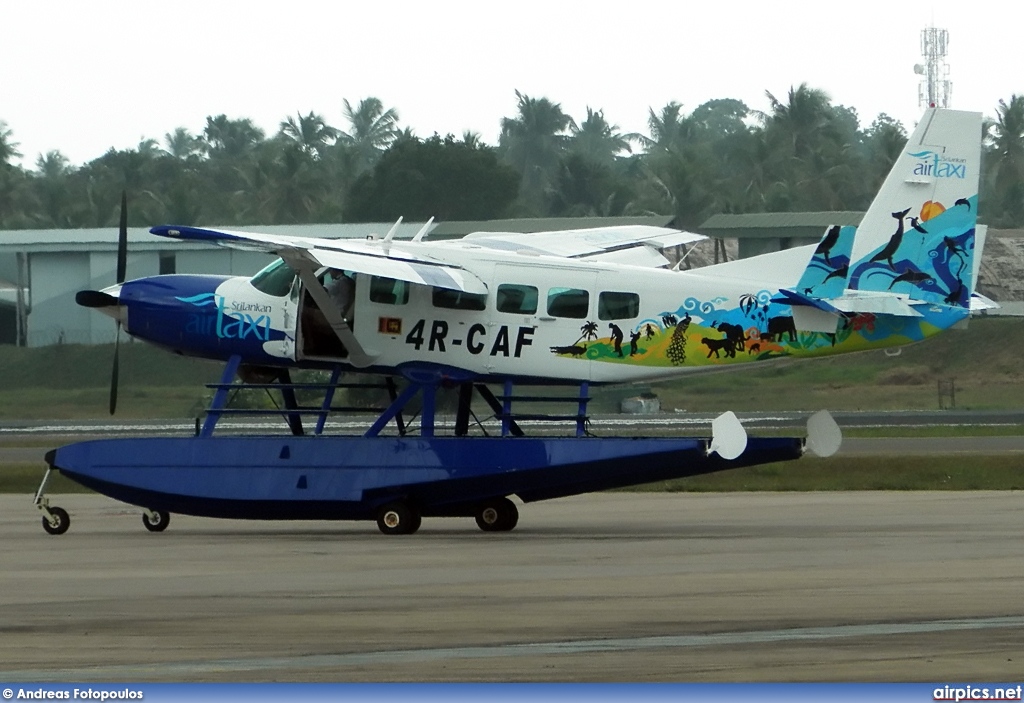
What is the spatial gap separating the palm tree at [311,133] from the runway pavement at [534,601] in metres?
99.1

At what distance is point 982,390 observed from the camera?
49156mm

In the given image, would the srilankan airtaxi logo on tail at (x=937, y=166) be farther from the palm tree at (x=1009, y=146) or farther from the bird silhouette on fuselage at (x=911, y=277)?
the palm tree at (x=1009, y=146)

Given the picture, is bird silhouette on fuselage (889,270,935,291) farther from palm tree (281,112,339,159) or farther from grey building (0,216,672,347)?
palm tree (281,112,339,159)

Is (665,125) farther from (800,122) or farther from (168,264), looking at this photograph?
(168,264)

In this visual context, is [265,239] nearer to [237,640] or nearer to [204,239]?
[204,239]

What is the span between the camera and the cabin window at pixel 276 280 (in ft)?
62.4

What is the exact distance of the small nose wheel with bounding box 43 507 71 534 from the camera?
18.4 metres

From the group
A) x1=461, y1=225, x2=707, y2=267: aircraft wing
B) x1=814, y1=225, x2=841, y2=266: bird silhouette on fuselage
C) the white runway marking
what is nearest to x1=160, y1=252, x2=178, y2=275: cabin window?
x1=461, y1=225, x2=707, y2=267: aircraft wing

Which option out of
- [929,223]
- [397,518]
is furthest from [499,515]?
[929,223]

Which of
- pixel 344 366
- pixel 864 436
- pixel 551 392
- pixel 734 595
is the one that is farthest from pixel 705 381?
pixel 734 595

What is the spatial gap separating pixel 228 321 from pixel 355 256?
88.0 inches

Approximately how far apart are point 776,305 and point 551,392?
94.1ft

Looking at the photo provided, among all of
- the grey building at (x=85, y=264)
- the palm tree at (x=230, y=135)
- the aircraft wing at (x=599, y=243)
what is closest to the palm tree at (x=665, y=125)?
the palm tree at (x=230, y=135)

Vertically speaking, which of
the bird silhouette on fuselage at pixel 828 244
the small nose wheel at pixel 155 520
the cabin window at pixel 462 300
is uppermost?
the bird silhouette on fuselage at pixel 828 244
